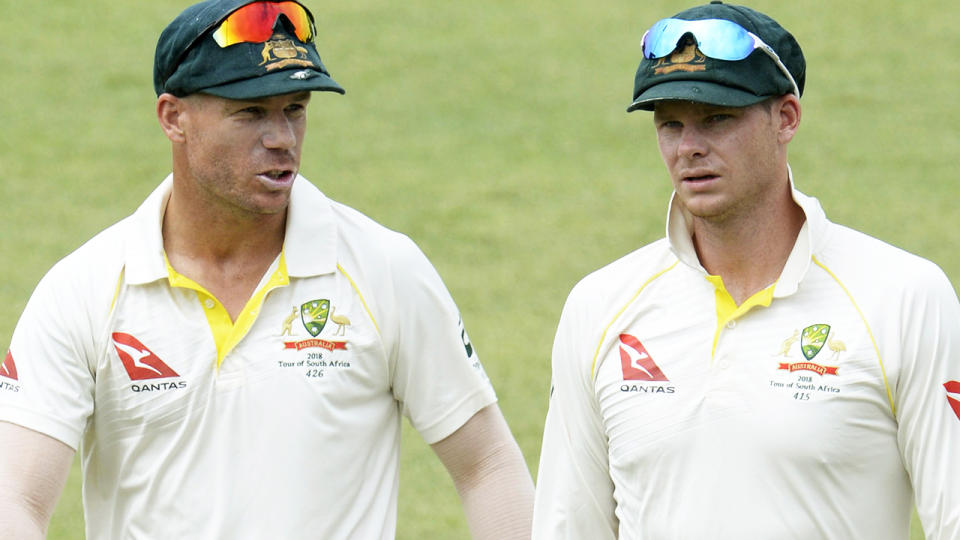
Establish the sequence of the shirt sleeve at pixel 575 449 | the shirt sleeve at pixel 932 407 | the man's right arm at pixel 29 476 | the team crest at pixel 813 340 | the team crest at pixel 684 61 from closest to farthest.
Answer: the shirt sleeve at pixel 932 407 → the team crest at pixel 813 340 → the team crest at pixel 684 61 → the shirt sleeve at pixel 575 449 → the man's right arm at pixel 29 476

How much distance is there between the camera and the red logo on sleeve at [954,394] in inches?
159

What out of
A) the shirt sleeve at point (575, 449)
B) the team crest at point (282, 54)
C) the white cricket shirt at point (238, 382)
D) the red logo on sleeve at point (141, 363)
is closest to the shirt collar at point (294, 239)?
the white cricket shirt at point (238, 382)

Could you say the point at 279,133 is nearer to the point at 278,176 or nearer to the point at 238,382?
the point at 278,176

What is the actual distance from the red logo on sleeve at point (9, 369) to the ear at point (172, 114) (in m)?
0.68

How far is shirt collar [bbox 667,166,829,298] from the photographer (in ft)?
14.1

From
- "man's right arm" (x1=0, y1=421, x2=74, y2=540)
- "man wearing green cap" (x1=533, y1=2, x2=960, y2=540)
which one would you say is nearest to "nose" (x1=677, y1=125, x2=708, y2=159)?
"man wearing green cap" (x1=533, y1=2, x2=960, y2=540)

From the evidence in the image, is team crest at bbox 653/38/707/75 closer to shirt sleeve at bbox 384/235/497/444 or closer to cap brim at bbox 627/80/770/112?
cap brim at bbox 627/80/770/112

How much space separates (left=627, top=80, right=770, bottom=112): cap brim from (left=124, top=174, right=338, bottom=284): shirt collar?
99 cm

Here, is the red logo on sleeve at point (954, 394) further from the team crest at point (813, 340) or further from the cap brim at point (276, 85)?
the cap brim at point (276, 85)

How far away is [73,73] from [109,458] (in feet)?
37.5

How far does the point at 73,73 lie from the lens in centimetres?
1578

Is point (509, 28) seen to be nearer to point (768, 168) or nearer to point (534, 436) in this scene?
point (534, 436)

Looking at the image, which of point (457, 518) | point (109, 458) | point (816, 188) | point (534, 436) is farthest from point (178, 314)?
point (816, 188)

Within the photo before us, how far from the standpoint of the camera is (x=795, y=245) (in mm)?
4340
